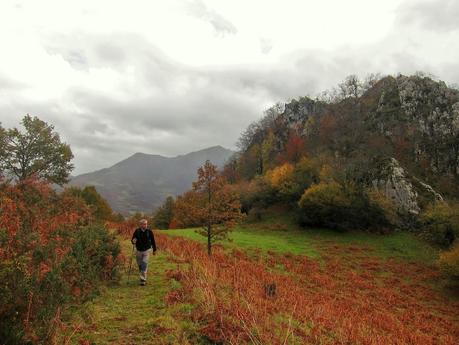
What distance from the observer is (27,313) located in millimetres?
6543

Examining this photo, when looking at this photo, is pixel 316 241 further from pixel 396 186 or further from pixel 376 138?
pixel 376 138

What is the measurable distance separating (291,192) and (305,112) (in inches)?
2076

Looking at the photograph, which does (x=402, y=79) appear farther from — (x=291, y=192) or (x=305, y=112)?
(x=291, y=192)

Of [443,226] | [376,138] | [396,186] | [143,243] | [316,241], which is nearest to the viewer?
[143,243]

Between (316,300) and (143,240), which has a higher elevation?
(143,240)

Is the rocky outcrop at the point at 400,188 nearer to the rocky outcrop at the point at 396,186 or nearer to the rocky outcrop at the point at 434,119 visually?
the rocky outcrop at the point at 396,186

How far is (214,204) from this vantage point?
25438 mm

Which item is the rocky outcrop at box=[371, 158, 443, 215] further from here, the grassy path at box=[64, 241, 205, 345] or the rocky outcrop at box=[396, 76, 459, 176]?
the grassy path at box=[64, 241, 205, 345]

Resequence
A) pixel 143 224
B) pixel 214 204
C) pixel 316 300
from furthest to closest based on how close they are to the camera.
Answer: pixel 214 204 → pixel 316 300 → pixel 143 224

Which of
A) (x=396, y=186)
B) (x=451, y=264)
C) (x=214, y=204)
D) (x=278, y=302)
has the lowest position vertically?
(x=451, y=264)

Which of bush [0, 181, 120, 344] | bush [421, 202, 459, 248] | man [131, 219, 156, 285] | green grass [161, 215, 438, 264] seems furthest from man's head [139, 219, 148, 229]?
bush [421, 202, 459, 248]

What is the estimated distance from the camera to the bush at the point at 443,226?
4166cm

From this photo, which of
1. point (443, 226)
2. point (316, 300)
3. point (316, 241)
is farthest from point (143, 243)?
point (443, 226)

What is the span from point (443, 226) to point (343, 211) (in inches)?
488
